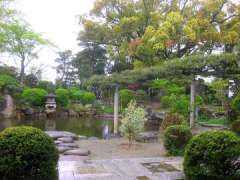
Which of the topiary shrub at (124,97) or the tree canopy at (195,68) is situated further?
the topiary shrub at (124,97)

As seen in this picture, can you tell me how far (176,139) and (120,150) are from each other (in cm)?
186

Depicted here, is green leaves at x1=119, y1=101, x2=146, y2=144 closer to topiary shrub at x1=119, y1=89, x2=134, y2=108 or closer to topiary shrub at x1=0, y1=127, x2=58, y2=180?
topiary shrub at x1=0, y1=127, x2=58, y2=180

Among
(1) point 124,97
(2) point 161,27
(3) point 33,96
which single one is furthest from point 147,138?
(3) point 33,96

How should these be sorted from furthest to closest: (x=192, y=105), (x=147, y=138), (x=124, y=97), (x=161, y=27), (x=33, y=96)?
(x=124, y=97)
(x=33, y=96)
(x=161, y=27)
(x=192, y=105)
(x=147, y=138)

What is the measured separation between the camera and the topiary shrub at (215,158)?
3.90m

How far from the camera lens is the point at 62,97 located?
2133 centimetres

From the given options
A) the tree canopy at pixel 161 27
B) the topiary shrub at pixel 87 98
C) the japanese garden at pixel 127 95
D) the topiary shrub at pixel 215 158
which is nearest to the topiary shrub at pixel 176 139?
the japanese garden at pixel 127 95

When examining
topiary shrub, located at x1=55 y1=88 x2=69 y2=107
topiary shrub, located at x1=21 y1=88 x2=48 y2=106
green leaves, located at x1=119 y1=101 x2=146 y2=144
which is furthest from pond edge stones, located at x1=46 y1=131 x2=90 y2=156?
topiary shrub, located at x1=55 y1=88 x2=69 y2=107

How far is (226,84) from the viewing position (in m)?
12.6

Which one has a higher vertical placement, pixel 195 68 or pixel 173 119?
pixel 195 68

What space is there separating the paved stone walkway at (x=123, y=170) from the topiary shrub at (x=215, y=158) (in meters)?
0.50

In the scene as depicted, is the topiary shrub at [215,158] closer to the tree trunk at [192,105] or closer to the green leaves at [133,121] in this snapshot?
the green leaves at [133,121]

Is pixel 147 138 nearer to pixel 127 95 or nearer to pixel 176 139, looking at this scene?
pixel 176 139

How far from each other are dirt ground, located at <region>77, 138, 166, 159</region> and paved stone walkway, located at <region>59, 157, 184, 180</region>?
1744 mm
